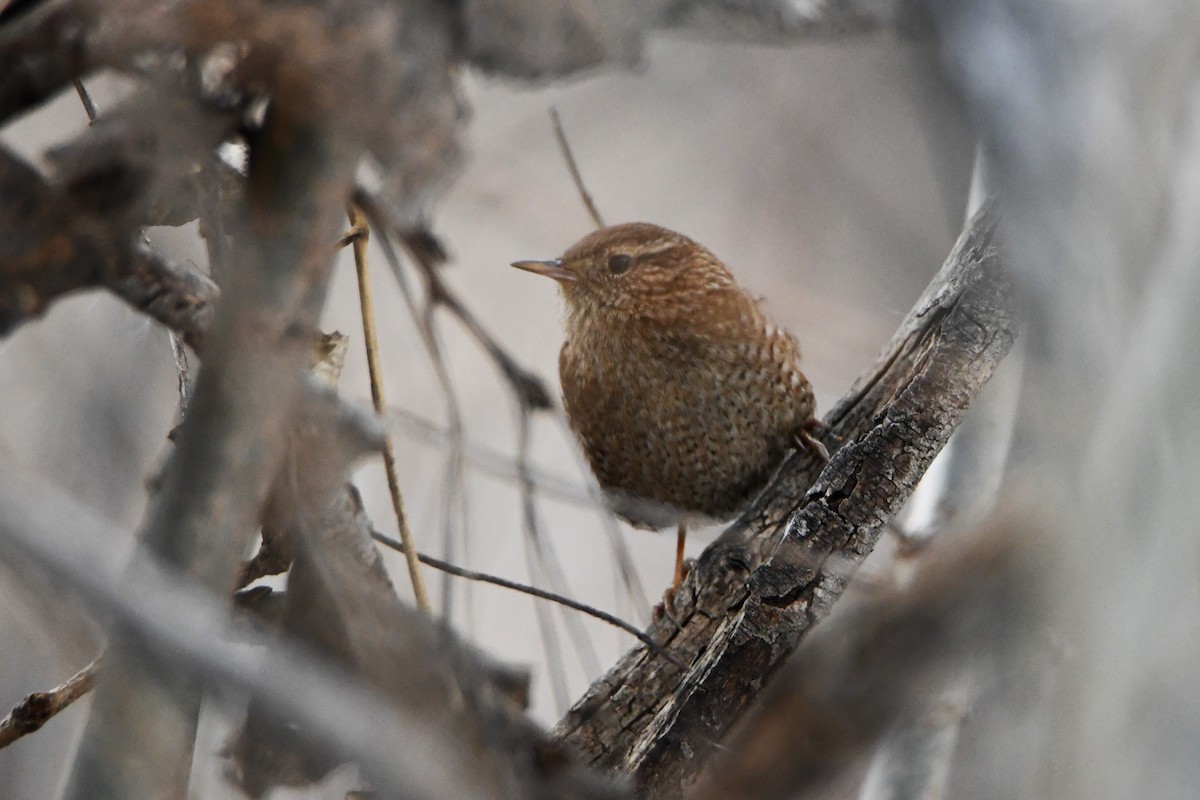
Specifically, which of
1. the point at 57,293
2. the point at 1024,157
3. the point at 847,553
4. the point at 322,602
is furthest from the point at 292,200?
the point at 847,553

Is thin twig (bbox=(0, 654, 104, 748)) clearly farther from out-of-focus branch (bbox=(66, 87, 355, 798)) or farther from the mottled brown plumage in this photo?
the mottled brown plumage

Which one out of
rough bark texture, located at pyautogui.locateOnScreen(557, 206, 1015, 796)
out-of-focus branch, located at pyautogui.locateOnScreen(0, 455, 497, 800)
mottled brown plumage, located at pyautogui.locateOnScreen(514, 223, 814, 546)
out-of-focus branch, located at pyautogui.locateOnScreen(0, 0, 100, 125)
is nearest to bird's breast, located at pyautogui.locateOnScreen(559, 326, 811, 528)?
mottled brown plumage, located at pyautogui.locateOnScreen(514, 223, 814, 546)

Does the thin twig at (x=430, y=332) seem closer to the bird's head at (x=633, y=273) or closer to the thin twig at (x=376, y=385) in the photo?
the thin twig at (x=376, y=385)

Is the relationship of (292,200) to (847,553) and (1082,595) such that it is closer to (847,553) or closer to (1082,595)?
(1082,595)

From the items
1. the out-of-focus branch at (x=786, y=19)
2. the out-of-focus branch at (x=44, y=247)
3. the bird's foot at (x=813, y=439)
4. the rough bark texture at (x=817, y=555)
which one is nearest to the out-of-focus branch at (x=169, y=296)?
the out-of-focus branch at (x=44, y=247)

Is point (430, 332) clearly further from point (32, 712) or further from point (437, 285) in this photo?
point (32, 712)
